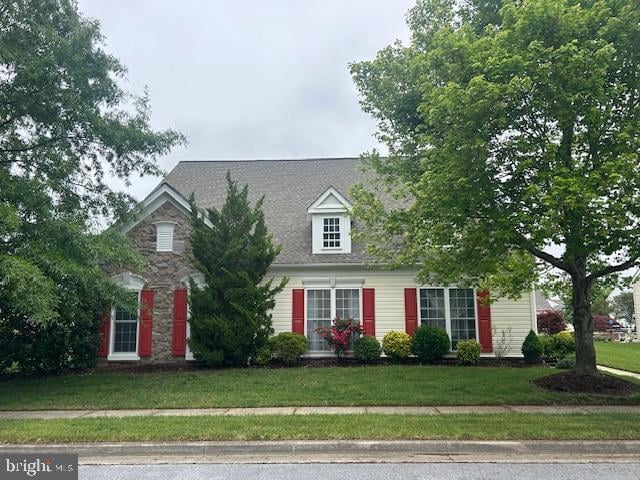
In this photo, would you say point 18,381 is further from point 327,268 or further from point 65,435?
point 327,268

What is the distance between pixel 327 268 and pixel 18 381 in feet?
31.2

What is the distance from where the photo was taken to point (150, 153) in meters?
12.9

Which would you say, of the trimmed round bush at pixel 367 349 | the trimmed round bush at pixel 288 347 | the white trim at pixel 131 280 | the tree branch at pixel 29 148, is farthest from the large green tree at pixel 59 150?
the trimmed round bush at pixel 367 349

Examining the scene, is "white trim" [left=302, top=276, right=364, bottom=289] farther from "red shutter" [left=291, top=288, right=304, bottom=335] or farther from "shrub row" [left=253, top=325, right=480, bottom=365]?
"shrub row" [left=253, top=325, right=480, bottom=365]

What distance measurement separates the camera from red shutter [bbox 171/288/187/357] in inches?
608

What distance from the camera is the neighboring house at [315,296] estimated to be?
615 inches

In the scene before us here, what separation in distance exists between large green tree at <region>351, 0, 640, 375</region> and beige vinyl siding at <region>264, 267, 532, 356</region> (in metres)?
4.62

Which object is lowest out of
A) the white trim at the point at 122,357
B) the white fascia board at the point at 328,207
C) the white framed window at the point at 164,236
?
the white trim at the point at 122,357

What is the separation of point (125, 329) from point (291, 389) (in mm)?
7645

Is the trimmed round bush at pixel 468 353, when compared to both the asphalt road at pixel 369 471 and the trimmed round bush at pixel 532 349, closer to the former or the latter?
the trimmed round bush at pixel 532 349

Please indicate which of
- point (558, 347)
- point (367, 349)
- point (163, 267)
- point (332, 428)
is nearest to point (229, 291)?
point (163, 267)

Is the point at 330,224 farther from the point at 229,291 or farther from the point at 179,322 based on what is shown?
the point at 179,322

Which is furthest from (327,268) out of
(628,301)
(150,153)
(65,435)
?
(628,301)

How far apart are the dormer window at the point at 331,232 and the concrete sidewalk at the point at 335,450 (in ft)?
34.2
